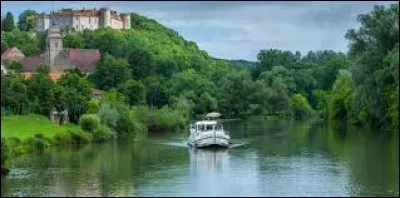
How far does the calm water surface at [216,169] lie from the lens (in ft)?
154

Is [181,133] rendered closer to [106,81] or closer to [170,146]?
[170,146]

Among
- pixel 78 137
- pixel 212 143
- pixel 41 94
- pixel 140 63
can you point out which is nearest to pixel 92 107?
pixel 41 94

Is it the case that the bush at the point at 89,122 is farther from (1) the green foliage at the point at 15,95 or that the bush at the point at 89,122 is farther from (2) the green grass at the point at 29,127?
(1) the green foliage at the point at 15,95

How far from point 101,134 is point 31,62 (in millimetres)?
73377

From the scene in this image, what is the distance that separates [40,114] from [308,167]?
1568 inches

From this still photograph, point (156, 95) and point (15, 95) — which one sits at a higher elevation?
point (15, 95)

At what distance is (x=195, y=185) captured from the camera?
49.6 metres

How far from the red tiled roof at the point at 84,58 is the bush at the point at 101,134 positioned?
210 ft

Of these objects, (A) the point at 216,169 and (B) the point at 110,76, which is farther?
(B) the point at 110,76

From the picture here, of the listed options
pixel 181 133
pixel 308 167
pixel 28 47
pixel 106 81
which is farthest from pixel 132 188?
pixel 28 47

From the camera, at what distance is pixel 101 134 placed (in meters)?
85.4

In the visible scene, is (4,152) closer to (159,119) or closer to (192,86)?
(159,119)

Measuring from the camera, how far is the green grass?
74188 millimetres

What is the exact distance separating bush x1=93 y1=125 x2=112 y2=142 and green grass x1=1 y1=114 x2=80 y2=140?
1854 mm
